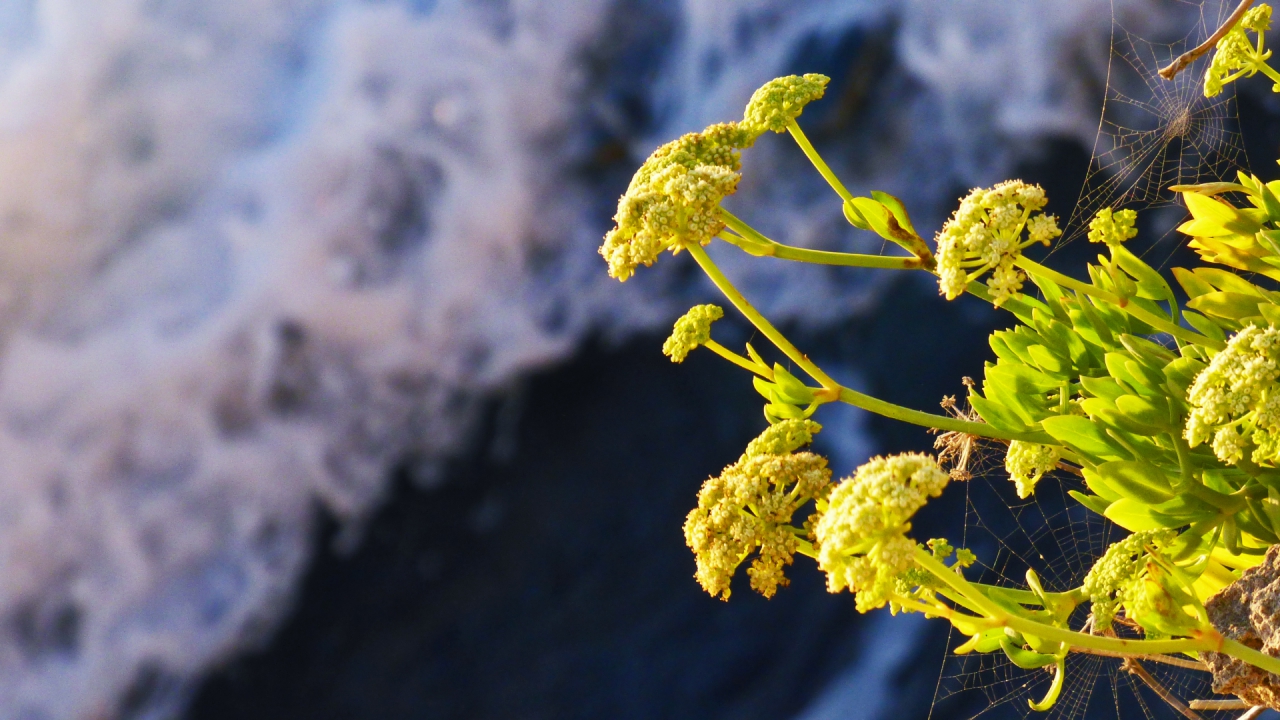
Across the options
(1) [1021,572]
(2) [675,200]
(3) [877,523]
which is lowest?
(1) [1021,572]

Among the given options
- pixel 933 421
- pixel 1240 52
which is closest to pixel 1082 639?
→ pixel 933 421

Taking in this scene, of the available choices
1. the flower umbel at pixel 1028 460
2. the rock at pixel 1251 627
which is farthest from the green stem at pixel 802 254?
the rock at pixel 1251 627

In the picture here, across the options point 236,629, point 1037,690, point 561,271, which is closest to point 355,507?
point 236,629

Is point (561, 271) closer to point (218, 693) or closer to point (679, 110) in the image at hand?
point (679, 110)

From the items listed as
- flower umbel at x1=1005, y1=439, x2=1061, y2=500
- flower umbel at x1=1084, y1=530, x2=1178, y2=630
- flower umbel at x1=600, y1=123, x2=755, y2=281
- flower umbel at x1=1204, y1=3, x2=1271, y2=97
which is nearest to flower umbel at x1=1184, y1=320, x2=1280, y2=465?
flower umbel at x1=1084, y1=530, x2=1178, y2=630

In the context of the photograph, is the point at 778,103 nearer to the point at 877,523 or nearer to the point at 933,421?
the point at 933,421

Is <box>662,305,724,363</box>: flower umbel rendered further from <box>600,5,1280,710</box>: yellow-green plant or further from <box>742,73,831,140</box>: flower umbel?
<box>742,73,831,140</box>: flower umbel

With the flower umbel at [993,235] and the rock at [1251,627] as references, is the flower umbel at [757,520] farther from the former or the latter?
the rock at [1251,627]
